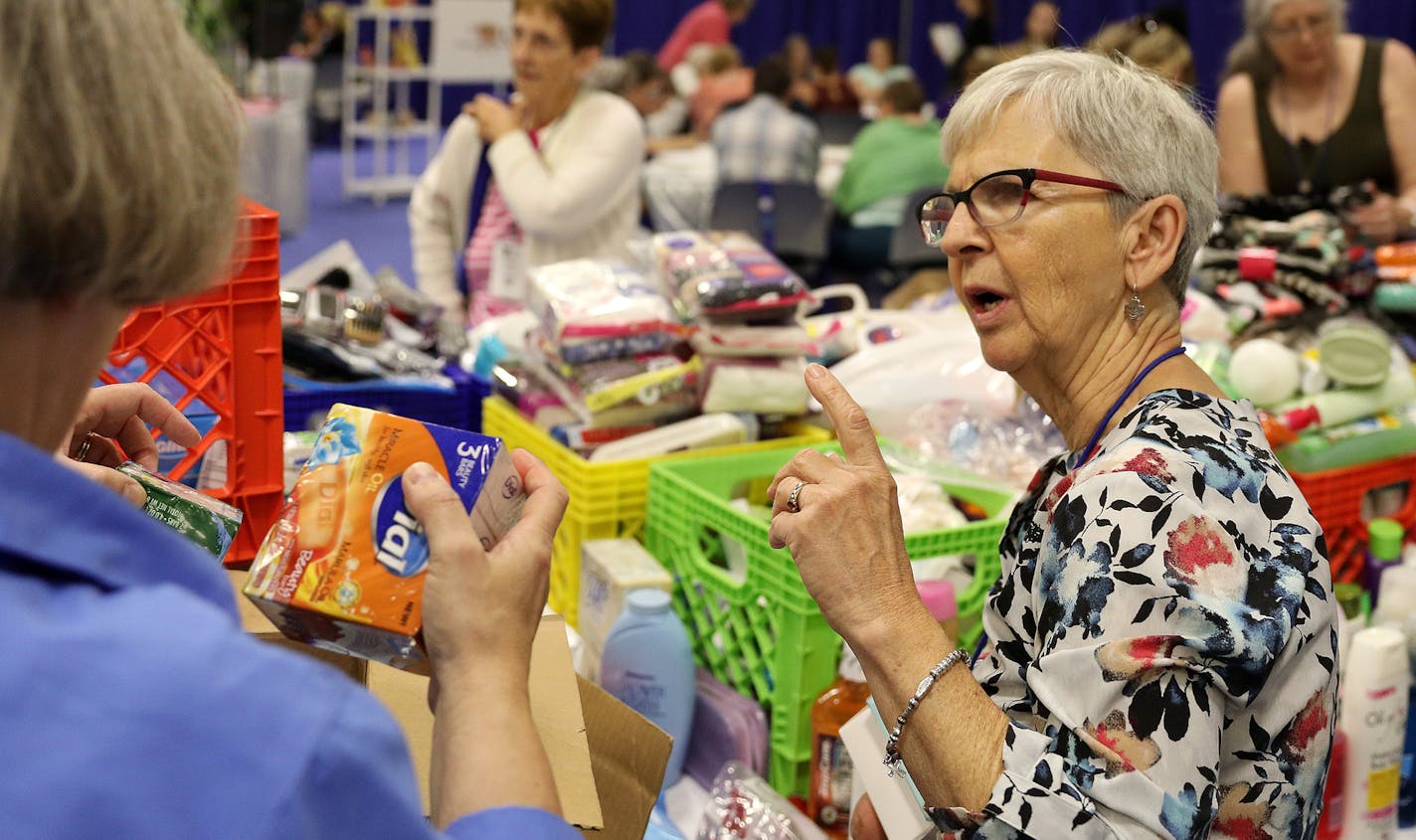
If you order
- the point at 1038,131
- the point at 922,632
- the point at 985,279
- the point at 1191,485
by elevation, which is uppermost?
the point at 1038,131

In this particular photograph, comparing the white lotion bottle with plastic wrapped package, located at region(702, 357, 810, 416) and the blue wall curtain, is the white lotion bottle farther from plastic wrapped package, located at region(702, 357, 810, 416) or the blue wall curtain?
the blue wall curtain

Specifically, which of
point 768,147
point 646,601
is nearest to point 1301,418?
point 646,601

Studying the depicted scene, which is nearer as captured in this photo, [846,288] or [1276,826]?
[1276,826]

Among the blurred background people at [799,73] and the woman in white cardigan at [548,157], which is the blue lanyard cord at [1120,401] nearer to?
the woman in white cardigan at [548,157]

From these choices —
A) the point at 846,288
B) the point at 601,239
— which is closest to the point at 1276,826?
the point at 846,288

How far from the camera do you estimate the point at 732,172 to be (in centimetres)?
751

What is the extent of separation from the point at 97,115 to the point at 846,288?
2781mm

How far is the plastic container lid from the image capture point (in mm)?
2703

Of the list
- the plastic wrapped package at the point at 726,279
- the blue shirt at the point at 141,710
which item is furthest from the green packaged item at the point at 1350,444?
the blue shirt at the point at 141,710

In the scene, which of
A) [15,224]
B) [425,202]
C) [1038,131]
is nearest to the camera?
[15,224]

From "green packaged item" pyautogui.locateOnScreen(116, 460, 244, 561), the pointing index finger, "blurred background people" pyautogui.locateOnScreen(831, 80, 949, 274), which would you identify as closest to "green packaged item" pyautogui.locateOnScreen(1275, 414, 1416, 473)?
the pointing index finger

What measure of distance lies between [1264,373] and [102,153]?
2333mm

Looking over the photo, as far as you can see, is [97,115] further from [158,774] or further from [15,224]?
[158,774]

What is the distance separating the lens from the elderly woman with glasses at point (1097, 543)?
1.31m
